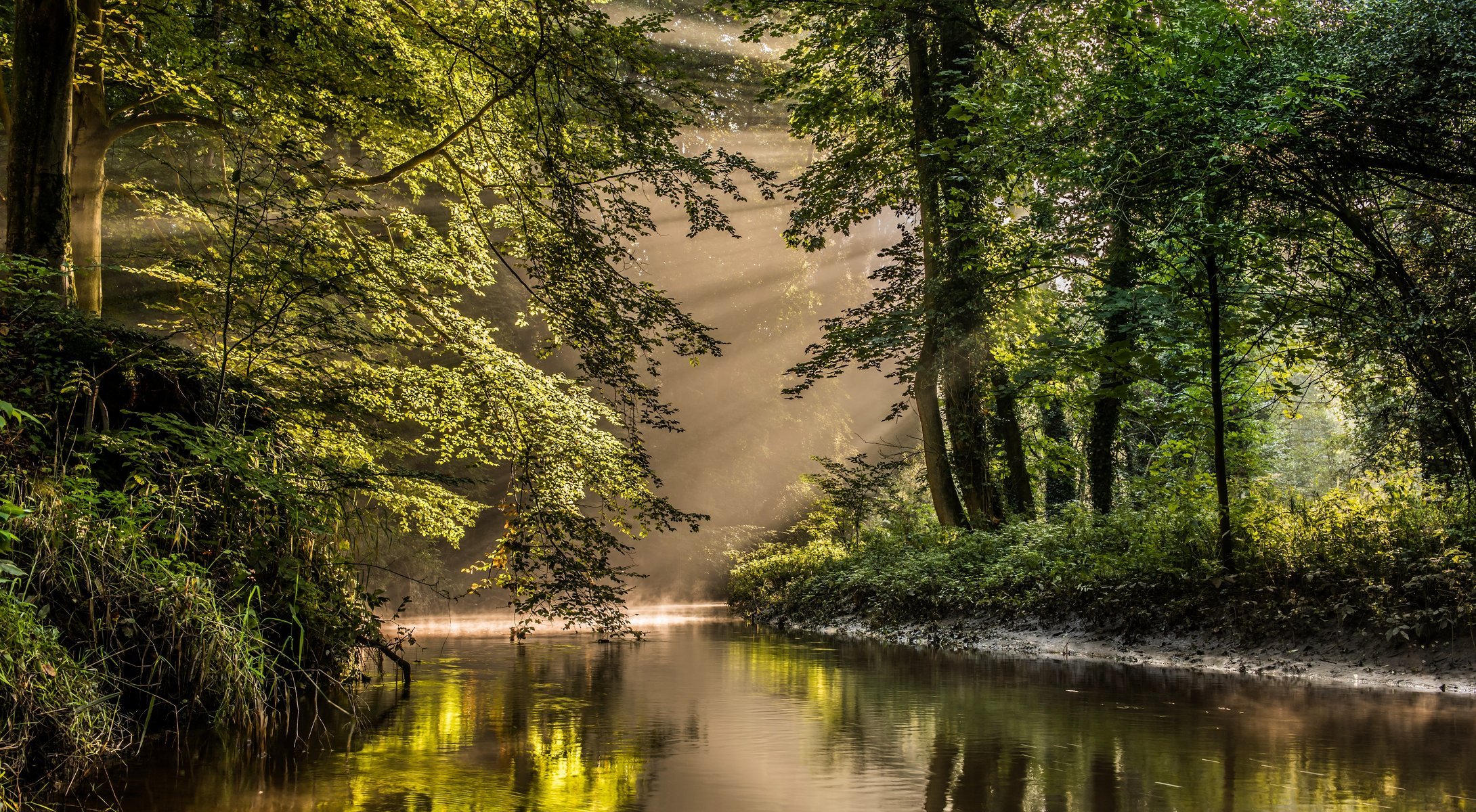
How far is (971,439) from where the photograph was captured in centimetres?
1522

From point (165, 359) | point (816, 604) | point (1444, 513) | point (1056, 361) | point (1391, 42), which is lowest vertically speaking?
point (816, 604)

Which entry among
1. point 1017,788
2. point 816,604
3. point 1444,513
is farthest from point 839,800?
point 816,604

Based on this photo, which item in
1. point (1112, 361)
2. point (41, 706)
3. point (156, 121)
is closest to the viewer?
point (41, 706)

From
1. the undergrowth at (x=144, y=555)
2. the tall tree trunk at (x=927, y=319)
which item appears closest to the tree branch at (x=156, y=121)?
the undergrowth at (x=144, y=555)

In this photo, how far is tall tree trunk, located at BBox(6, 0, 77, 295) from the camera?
295 inches

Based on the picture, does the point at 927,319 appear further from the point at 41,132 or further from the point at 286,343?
the point at 41,132

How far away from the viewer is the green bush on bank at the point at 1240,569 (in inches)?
314

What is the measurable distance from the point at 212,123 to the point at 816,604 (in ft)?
45.4

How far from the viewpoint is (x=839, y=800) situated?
171 inches

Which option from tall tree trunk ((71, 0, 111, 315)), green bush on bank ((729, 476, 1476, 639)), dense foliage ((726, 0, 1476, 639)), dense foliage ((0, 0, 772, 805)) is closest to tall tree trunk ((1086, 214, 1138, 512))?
dense foliage ((726, 0, 1476, 639))

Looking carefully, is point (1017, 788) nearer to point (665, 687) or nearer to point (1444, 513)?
point (665, 687)

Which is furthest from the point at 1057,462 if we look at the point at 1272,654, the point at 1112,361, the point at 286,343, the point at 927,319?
the point at 286,343

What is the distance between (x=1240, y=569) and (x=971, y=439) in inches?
237

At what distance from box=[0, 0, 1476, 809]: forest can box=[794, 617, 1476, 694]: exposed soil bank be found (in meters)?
0.20
